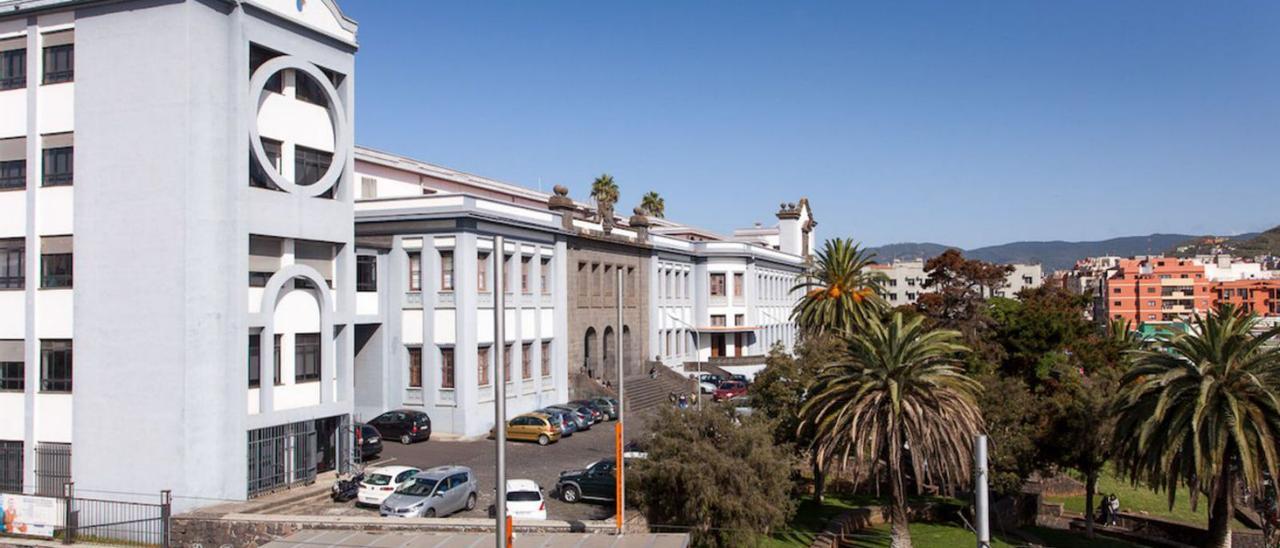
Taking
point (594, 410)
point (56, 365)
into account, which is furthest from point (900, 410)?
point (56, 365)

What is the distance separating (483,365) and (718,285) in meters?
33.4

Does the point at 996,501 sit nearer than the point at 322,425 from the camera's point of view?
No

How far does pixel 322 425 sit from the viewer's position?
110ft

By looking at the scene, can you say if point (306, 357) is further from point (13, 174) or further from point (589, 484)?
point (13, 174)

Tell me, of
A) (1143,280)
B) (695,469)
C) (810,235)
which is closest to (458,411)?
(695,469)

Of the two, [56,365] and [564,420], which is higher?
[56,365]


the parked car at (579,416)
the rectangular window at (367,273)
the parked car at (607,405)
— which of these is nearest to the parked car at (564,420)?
the parked car at (579,416)

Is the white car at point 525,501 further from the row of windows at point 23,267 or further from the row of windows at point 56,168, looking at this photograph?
the row of windows at point 56,168

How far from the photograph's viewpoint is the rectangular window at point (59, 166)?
99.4 feet

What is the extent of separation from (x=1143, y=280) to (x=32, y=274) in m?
157

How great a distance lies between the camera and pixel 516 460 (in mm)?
39188

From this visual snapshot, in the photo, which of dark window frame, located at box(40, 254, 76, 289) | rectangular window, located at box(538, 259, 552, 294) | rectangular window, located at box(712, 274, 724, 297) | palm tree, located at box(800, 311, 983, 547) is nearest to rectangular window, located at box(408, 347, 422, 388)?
rectangular window, located at box(538, 259, 552, 294)

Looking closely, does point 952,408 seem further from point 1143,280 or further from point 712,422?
point 1143,280

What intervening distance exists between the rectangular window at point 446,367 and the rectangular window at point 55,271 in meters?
17.6
